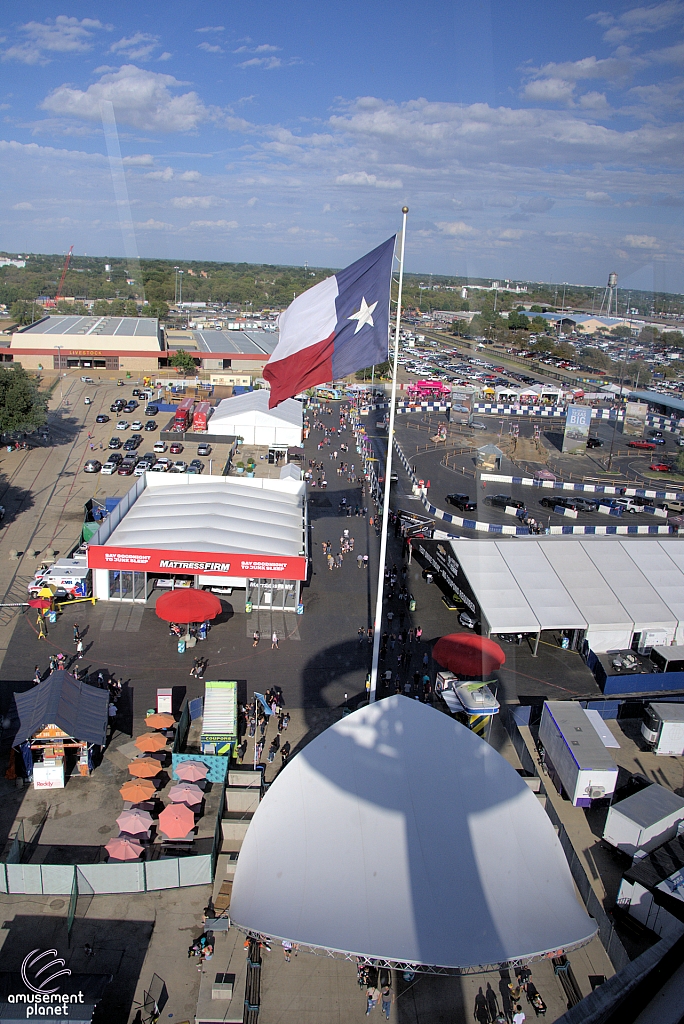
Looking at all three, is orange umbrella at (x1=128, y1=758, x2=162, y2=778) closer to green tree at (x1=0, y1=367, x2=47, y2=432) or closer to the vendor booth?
the vendor booth

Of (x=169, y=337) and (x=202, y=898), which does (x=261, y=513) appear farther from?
(x=169, y=337)

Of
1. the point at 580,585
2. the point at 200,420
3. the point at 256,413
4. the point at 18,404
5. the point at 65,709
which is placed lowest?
the point at 65,709

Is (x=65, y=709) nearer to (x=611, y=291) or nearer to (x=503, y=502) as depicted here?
(x=611, y=291)

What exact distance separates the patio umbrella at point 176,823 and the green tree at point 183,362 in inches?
1762

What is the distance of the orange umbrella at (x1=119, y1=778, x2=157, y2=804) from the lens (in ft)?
34.1

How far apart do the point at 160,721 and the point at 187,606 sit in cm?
344

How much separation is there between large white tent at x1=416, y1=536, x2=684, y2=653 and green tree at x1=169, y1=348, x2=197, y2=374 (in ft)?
124

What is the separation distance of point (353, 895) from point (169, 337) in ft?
196

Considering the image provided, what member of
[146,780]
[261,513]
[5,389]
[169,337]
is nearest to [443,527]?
[261,513]

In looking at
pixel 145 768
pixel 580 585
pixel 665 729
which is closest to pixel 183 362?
pixel 580 585

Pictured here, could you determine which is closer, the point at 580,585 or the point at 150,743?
the point at 150,743

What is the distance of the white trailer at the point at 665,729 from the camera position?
12805 mm

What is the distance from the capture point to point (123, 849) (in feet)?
30.8

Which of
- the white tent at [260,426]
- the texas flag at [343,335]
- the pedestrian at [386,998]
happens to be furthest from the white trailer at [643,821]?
the white tent at [260,426]
